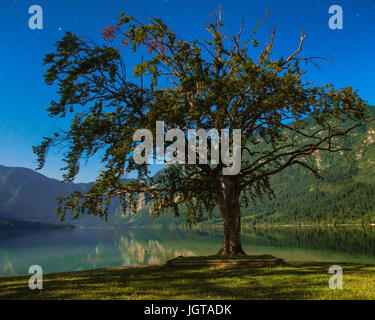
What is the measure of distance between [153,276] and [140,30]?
642 inches

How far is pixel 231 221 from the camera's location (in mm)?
25859

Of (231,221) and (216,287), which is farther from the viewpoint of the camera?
(231,221)

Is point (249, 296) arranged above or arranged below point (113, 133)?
below

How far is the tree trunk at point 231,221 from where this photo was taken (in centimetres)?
2567

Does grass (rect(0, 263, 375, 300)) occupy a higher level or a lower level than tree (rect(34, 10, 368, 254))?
lower

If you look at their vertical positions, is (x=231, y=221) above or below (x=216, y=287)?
above

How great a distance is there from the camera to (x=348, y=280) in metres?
14.6

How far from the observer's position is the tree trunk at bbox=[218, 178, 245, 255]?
84.2ft

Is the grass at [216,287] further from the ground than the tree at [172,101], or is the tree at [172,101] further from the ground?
the tree at [172,101]

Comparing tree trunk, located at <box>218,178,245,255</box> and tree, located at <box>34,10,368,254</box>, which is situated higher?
tree, located at <box>34,10,368,254</box>

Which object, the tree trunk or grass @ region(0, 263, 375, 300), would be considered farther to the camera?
the tree trunk
